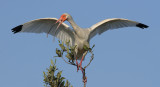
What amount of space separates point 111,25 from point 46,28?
3.20m

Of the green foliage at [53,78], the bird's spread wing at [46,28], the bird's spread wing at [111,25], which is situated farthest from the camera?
the bird's spread wing at [111,25]

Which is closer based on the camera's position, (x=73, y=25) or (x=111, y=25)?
(x=73, y=25)

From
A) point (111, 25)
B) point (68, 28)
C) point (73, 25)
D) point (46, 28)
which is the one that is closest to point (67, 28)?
point (68, 28)

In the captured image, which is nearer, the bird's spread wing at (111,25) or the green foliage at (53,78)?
the green foliage at (53,78)

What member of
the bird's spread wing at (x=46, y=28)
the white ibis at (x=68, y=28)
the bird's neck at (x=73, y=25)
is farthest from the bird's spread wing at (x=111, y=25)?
the bird's spread wing at (x=46, y=28)

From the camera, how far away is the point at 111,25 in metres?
14.3

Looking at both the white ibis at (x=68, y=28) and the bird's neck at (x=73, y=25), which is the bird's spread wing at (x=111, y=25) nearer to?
the white ibis at (x=68, y=28)

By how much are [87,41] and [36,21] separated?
2.73 m

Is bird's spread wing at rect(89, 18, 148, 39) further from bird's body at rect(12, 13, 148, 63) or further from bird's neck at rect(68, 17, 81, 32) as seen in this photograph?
bird's neck at rect(68, 17, 81, 32)

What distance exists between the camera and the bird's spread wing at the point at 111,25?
13578 mm

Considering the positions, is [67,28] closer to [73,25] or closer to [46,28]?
[73,25]

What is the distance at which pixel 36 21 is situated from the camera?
13406mm

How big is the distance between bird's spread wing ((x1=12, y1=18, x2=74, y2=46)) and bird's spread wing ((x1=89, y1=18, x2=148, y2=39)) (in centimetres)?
121

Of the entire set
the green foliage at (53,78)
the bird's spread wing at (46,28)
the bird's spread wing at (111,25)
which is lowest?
the green foliage at (53,78)
